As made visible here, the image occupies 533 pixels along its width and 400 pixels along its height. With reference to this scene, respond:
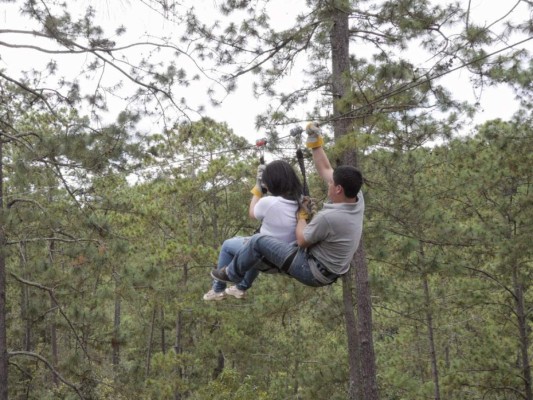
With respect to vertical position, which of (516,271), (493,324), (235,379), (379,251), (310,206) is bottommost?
(235,379)

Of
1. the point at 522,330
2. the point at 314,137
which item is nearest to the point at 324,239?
the point at 314,137

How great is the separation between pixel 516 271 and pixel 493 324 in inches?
79.4

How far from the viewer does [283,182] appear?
3814 millimetres

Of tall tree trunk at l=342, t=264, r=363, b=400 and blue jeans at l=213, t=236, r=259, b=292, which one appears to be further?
tall tree trunk at l=342, t=264, r=363, b=400

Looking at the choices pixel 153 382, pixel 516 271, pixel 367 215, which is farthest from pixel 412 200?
pixel 153 382

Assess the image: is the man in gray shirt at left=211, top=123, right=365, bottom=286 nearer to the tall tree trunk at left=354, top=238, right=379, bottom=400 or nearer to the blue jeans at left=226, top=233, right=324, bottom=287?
the blue jeans at left=226, top=233, right=324, bottom=287

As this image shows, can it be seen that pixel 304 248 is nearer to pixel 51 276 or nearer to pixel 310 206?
pixel 310 206

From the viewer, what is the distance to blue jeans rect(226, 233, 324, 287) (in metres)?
3.69

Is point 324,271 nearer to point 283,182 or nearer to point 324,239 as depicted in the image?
point 324,239

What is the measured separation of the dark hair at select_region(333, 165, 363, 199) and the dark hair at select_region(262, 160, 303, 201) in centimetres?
48

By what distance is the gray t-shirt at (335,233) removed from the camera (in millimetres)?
3463

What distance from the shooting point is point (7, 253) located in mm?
7430

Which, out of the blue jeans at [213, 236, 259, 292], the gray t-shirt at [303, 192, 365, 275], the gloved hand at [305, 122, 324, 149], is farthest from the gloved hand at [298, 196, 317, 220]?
the blue jeans at [213, 236, 259, 292]

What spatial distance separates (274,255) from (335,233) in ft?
1.68
